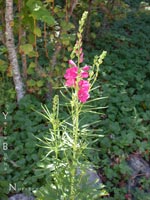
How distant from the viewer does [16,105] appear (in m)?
3.02

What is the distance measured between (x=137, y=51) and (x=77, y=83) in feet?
9.81


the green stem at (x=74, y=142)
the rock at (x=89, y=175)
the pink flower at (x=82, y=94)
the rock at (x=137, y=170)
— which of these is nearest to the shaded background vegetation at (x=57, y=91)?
the rock at (x=137, y=170)

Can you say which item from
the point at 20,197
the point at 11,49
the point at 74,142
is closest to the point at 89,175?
the point at 74,142

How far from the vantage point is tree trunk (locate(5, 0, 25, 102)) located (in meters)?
2.72

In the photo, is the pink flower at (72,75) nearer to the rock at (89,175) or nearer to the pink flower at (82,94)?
the pink flower at (82,94)

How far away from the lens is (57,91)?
128 inches

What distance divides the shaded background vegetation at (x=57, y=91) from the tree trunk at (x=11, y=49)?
0.23 ft

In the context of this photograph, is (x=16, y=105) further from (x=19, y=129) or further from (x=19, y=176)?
(x=19, y=176)

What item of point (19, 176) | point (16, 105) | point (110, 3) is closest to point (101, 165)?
point (19, 176)

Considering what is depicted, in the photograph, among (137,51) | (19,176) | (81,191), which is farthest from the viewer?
(137,51)

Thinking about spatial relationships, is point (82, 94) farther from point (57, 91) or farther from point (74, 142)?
point (57, 91)

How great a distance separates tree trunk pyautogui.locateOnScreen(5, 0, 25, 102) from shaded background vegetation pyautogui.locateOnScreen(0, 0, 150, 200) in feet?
0.23

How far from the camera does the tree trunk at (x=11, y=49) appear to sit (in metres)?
2.72

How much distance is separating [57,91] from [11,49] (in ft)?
A: 2.00
